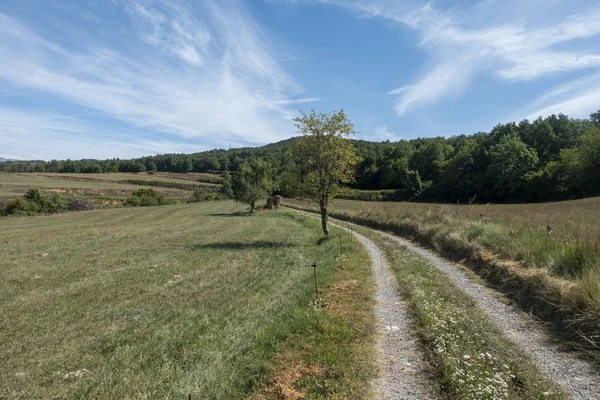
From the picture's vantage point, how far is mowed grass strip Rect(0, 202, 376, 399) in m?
5.59

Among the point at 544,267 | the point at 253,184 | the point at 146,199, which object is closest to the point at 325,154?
the point at 544,267

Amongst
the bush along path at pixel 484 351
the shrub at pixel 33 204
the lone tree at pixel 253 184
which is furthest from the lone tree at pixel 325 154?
the shrub at pixel 33 204

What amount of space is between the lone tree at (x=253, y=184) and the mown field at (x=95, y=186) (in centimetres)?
3588

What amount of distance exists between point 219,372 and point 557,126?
9003cm

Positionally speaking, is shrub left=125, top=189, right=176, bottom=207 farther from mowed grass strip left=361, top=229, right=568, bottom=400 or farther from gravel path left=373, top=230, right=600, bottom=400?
gravel path left=373, top=230, right=600, bottom=400

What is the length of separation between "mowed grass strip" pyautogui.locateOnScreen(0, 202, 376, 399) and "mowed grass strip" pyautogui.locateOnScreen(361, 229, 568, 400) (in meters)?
1.64

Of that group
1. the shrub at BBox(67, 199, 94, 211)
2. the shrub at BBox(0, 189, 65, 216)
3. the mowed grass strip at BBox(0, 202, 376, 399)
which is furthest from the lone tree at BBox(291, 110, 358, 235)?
the shrub at BBox(67, 199, 94, 211)

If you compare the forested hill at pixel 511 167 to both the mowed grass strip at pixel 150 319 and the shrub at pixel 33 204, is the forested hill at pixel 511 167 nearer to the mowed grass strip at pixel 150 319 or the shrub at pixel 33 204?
the mowed grass strip at pixel 150 319

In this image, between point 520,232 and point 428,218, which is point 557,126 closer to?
point 428,218

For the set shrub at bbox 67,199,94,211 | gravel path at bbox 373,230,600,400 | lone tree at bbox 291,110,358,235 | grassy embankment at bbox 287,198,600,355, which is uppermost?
lone tree at bbox 291,110,358,235

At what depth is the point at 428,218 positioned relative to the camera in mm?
22844

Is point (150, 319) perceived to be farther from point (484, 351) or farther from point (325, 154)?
point (325, 154)

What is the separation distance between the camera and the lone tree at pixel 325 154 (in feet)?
72.0

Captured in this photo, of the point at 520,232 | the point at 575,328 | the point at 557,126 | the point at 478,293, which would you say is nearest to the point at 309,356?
the point at 575,328
